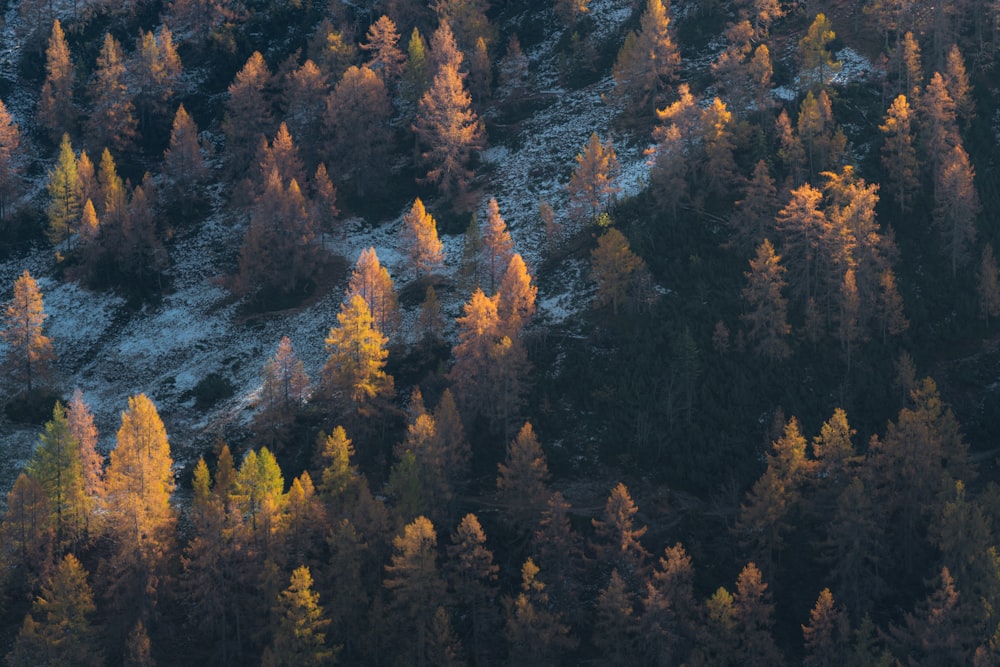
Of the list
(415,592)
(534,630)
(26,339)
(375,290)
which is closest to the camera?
(534,630)

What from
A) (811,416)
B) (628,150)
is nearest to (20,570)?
(811,416)

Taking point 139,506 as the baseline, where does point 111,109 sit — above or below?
above

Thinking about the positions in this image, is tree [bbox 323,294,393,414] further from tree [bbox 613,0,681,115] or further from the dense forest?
tree [bbox 613,0,681,115]

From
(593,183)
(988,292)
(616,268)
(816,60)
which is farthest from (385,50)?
(988,292)

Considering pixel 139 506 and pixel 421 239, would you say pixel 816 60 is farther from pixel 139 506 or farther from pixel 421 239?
pixel 139 506

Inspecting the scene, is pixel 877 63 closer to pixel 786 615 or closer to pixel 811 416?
pixel 811 416

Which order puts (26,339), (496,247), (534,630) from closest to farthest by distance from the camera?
(534,630) < (26,339) < (496,247)

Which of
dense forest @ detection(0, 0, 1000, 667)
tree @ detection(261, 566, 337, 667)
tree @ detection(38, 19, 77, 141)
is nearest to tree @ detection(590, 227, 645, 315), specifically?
dense forest @ detection(0, 0, 1000, 667)
